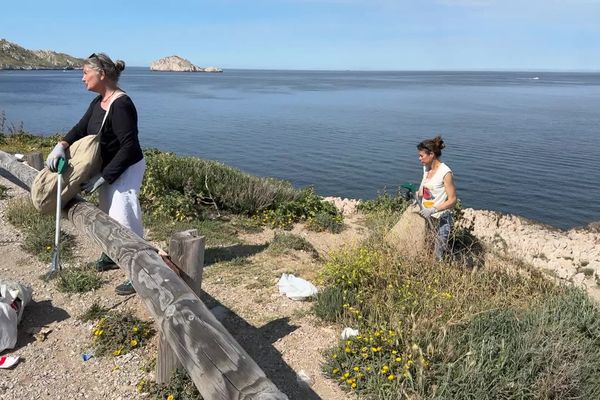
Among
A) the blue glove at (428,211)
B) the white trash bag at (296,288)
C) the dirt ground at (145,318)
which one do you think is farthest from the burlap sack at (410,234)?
the white trash bag at (296,288)

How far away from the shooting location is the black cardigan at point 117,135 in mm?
4844

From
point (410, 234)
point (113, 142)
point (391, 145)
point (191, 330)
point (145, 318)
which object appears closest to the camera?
point (191, 330)

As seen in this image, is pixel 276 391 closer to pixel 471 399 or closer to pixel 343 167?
A: pixel 471 399

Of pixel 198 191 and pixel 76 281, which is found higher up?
pixel 198 191

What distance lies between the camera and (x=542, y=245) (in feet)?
35.5

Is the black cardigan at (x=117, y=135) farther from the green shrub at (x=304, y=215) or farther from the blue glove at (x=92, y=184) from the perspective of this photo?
the green shrub at (x=304, y=215)

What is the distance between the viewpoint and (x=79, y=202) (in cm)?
536

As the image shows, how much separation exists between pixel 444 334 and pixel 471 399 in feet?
1.66

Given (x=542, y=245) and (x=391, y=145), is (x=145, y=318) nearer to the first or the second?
(x=542, y=245)

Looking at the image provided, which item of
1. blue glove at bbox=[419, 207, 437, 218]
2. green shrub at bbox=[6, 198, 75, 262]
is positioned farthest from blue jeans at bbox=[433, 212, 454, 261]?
green shrub at bbox=[6, 198, 75, 262]

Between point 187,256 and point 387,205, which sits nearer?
point 187,256

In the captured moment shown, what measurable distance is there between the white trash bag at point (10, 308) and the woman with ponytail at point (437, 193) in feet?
14.9

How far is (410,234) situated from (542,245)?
5.63m

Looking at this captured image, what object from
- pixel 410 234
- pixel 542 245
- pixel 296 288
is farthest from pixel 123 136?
pixel 542 245
